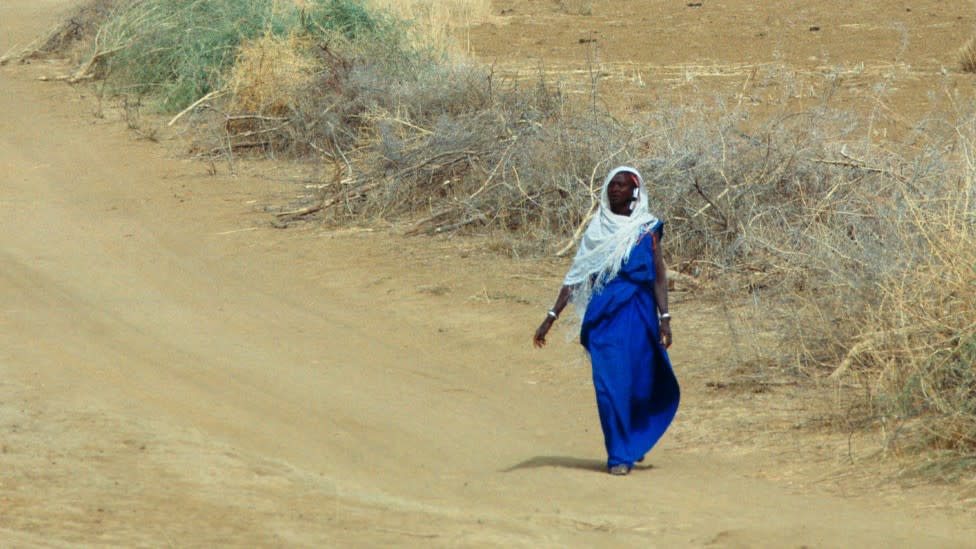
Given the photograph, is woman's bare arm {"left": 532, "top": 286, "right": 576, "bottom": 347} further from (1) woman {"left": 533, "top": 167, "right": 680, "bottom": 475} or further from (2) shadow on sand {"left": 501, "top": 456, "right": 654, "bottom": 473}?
(2) shadow on sand {"left": 501, "top": 456, "right": 654, "bottom": 473}

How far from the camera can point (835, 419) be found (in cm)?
642

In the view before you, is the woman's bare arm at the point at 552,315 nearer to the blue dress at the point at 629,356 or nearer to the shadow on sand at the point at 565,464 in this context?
the blue dress at the point at 629,356

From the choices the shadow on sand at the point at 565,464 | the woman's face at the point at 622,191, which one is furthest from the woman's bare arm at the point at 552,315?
the shadow on sand at the point at 565,464

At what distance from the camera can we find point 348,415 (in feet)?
23.1

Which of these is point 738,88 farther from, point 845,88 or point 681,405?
point 681,405

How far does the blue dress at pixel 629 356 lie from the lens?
18.9ft

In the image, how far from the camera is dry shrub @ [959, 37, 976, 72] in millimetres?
18047

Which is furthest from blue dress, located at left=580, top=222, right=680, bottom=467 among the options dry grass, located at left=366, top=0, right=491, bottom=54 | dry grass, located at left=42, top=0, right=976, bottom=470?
dry grass, located at left=366, top=0, right=491, bottom=54

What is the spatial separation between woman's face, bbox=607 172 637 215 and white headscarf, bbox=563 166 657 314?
2 cm

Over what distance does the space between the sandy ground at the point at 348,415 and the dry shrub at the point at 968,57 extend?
32.9 ft

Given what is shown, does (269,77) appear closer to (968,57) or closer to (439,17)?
(439,17)

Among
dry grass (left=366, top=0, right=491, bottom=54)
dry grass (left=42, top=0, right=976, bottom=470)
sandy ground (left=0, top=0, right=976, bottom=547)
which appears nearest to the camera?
sandy ground (left=0, top=0, right=976, bottom=547)

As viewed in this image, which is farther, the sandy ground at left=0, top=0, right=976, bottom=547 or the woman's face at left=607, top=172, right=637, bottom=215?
the woman's face at left=607, top=172, right=637, bottom=215

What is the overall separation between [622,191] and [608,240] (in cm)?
22
